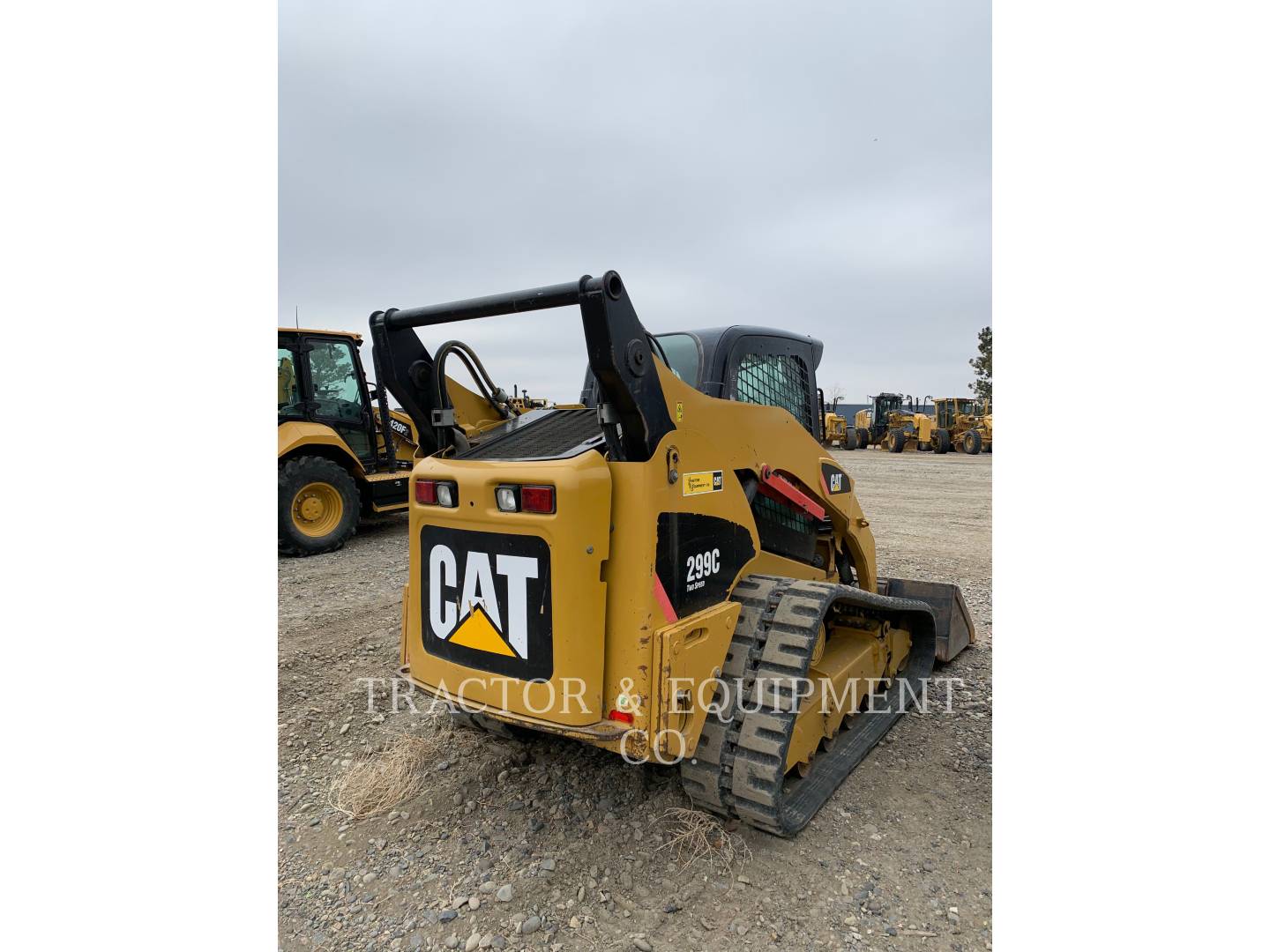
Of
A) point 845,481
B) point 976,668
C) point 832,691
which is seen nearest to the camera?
point 832,691

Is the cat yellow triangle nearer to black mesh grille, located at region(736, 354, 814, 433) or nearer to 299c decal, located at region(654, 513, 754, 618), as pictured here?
299c decal, located at region(654, 513, 754, 618)

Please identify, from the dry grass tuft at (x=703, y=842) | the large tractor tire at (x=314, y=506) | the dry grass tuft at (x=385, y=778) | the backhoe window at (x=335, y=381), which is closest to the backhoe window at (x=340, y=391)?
the backhoe window at (x=335, y=381)

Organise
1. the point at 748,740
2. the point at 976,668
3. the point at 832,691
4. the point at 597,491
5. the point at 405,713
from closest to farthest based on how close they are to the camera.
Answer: the point at 597,491
the point at 748,740
the point at 832,691
the point at 405,713
the point at 976,668

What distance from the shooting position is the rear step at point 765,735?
8.79 feet

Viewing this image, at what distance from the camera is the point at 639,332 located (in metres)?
2.56

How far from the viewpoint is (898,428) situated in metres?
26.9

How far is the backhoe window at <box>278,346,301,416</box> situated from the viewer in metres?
8.56

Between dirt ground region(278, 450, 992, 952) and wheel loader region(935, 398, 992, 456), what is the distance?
23.0 meters

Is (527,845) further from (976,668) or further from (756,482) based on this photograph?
(976,668)

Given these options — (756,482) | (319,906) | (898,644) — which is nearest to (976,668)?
(898,644)

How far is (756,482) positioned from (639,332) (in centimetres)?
116

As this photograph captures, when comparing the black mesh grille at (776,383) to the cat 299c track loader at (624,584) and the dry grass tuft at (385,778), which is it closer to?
the cat 299c track loader at (624,584)

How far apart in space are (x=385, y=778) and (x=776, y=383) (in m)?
2.82

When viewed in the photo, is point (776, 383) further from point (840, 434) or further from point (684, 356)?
point (840, 434)
